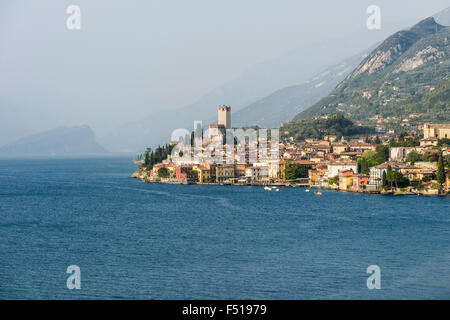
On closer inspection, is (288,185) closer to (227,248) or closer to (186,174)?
(186,174)

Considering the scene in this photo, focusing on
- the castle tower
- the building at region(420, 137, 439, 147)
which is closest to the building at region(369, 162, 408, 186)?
the building at region(420, 137, 439, 147)

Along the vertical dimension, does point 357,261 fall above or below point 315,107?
below

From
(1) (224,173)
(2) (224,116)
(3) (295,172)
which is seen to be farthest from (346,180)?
(2) (224,116)

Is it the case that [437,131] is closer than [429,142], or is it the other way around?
[429,142]

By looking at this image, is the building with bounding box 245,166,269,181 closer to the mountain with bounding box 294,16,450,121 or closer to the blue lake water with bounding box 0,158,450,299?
the blue lake water with bounding box 0,158,450,299

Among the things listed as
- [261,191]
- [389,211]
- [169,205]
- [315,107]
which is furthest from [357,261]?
[315,107]

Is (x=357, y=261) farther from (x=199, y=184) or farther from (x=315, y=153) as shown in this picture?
(x=315, y=153)
